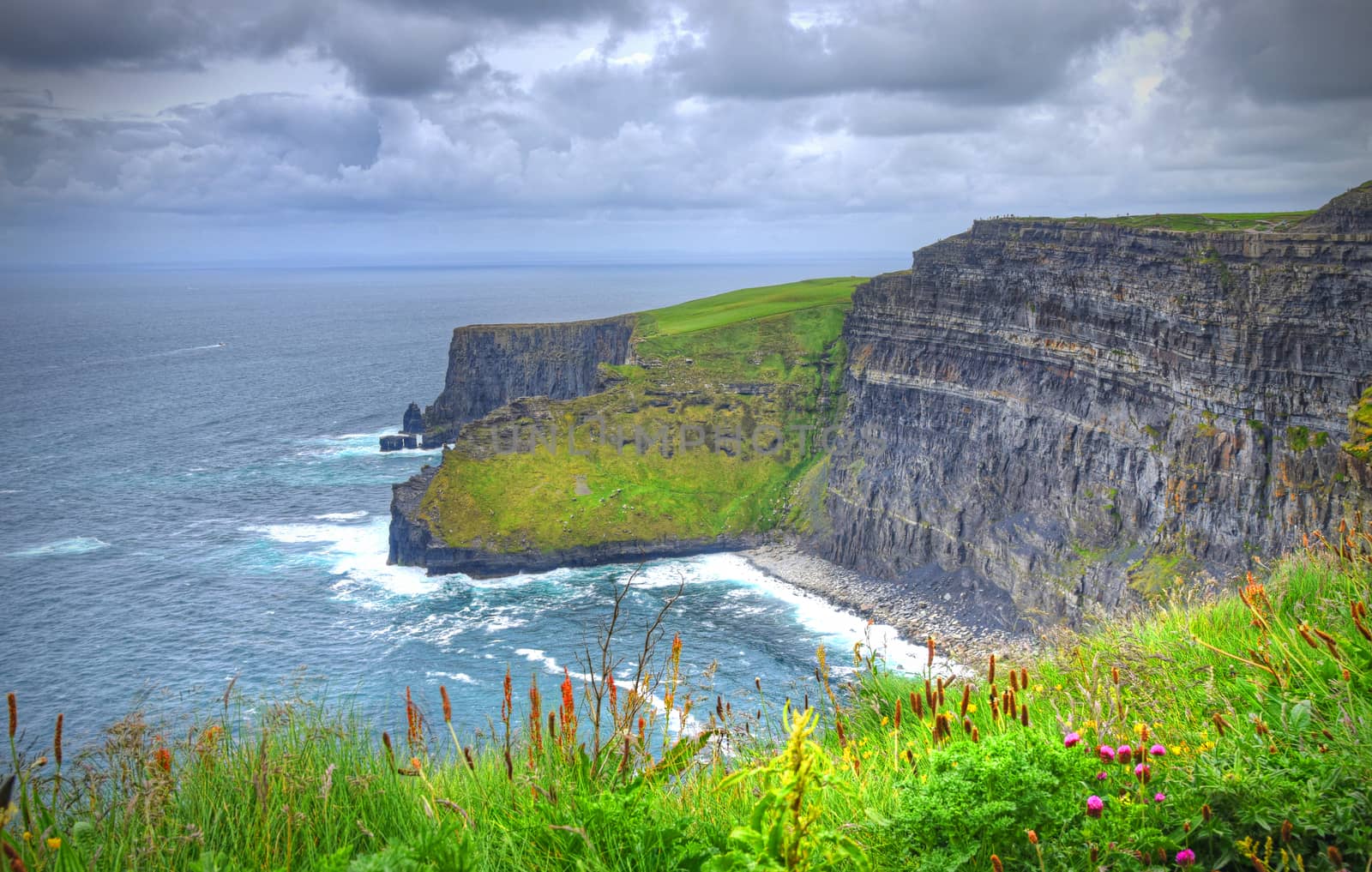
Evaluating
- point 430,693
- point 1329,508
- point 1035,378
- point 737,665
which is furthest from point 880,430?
point 430,693

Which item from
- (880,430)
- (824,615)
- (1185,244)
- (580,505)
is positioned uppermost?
(1185,244)

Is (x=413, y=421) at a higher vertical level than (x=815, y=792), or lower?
lower

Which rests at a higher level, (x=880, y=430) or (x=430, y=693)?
(x=880, y=430)

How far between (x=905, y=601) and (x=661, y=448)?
3692 cm

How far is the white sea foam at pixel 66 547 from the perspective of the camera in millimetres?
91812

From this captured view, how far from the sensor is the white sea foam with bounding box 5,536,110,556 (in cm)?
9181

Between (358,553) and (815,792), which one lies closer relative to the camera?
(815,792)

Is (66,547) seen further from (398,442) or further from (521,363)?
(521,363)

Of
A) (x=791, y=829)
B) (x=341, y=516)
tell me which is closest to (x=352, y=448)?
(x=341, y=516)

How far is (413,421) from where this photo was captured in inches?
6058

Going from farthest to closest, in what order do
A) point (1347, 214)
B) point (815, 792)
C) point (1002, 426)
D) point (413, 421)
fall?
point (413, 421) → point (1002, 426) → point (1347, 214) → point (815, 792)

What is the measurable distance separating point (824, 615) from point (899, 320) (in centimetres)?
3370

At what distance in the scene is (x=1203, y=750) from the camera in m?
7.12

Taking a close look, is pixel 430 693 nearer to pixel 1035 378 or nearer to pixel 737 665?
pixel 737 665
